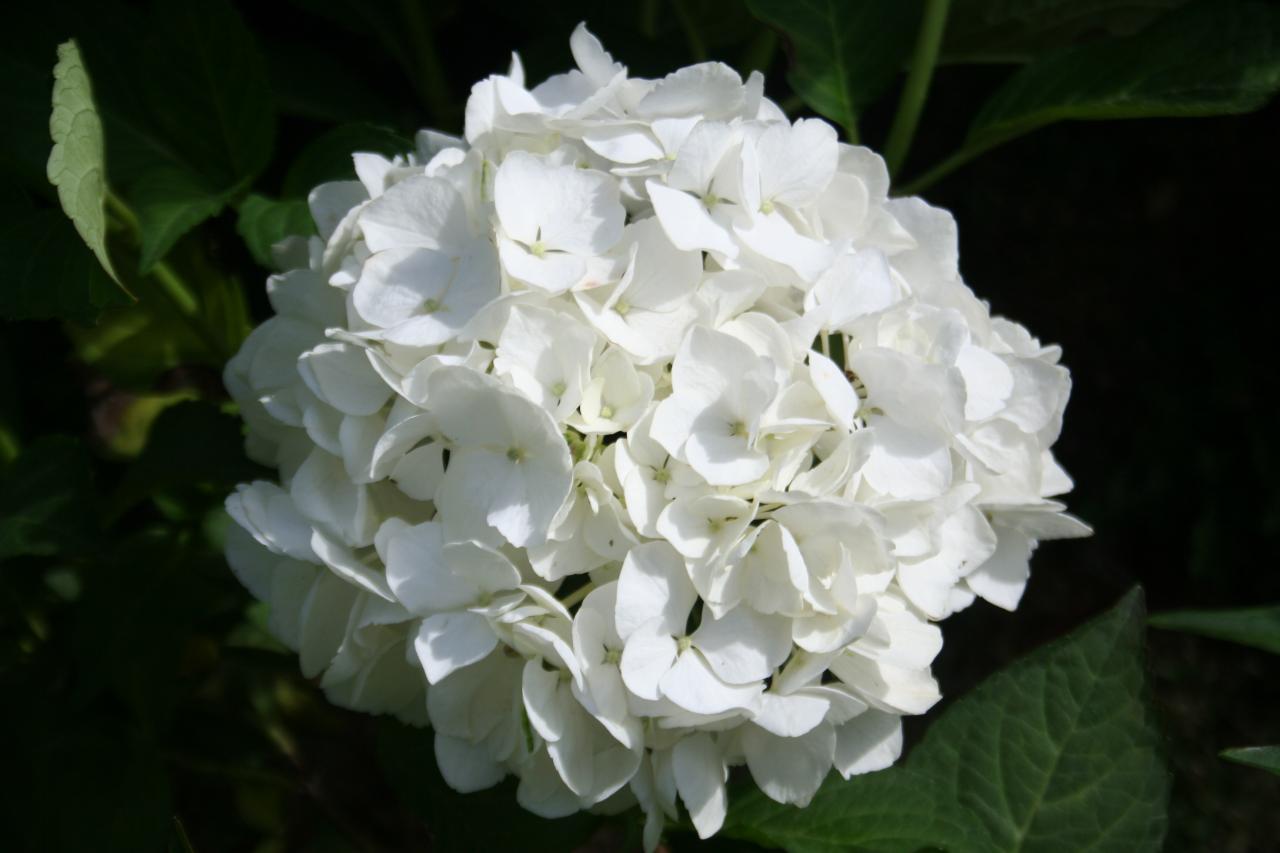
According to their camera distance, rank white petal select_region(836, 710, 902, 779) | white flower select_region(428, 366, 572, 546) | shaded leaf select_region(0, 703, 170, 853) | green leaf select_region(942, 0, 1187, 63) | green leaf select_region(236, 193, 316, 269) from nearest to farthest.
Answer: white flower select_region(428, 366, 572, 546) < white petal select_region(836, 710, 902, 779) < green leaf select_region(236, 193, 316, 269) < shaded leaf select_region(0, 703, 170, 853) < green leaf select_region(942, 0, 1187, 63)

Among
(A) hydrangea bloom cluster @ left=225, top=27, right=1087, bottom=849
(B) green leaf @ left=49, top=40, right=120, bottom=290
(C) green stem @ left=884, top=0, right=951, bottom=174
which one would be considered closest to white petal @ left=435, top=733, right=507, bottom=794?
(A) hydrangea bloom cluster @ left=225, top=27, right=1087, bottom=849

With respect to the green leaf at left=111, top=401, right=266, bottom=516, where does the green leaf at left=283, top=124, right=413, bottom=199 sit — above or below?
above

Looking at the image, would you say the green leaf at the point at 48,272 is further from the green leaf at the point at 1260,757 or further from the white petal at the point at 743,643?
the green leaf at the point at 1260,757

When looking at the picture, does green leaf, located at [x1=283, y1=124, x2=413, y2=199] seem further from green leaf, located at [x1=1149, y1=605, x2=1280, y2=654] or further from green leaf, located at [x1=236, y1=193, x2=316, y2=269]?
green leaf, located at [x1=1149, y1=605, x2=1280, y2=654]

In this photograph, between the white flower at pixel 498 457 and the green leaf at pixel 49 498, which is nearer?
the white flower at pixel 498 457

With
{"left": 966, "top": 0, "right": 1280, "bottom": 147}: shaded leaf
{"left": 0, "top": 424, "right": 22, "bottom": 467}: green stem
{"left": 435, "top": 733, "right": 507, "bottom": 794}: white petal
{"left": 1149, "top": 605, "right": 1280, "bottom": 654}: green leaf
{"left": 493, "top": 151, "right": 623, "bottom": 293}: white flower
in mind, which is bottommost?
{"left": 1149, "top": 605, "right": 1280, "bottom": 654}: green leaf

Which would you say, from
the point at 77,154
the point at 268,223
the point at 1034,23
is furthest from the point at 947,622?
the point at 77,154

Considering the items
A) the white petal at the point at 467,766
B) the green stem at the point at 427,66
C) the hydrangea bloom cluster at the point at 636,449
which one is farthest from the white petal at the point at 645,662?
the green stem at the point at 427,66
